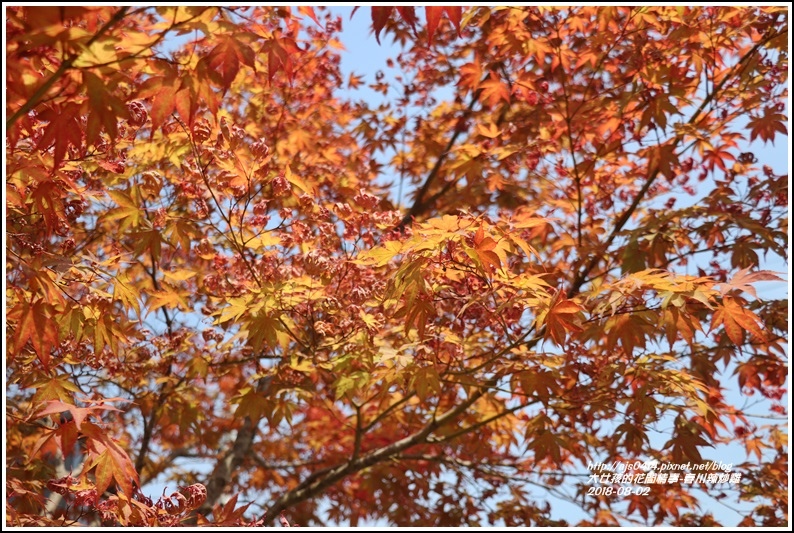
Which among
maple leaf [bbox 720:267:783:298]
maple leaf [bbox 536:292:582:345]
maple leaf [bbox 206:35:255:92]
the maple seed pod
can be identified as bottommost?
maple leaf [bbox 536:292:582:345]

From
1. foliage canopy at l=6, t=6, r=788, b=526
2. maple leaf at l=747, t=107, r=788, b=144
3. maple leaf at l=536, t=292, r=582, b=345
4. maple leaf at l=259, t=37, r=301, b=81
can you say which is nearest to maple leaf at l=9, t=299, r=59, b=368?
foliage canopy at l=6, t=6, r=788, b=526

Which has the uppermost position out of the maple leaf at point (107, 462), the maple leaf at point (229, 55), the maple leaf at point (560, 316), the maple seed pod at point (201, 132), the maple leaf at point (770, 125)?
the maple leaf at point (770, 125)

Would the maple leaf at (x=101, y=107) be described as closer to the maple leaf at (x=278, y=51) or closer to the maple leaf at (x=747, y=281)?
the maple leaf at (x=278, y=51)

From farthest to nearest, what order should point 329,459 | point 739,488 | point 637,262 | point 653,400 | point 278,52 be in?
point 329,459 < point 739,488 < point 637,262 < point 653,400 < point 278,52

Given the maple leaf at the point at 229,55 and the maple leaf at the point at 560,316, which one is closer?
the maple leaf at the point at 229,55

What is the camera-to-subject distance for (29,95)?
1.92 meters

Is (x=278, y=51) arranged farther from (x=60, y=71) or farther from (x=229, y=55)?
(x=60, y=71)

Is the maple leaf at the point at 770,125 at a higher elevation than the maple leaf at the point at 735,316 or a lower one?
higher

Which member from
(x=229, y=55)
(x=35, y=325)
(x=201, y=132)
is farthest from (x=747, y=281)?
(x=35, y=325)

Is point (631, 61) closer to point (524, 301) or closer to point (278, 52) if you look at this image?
point (524, 301)

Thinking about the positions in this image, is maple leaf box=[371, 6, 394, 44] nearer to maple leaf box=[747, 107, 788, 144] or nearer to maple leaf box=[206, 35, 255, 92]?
maple leaf box=[206, 35, 255, 92]

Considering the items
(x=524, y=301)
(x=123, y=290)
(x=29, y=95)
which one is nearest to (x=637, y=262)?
(x=524, y=301)

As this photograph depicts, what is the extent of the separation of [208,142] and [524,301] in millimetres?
1539

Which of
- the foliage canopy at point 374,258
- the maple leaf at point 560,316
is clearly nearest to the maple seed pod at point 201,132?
the foliage canopy at point 374,258
